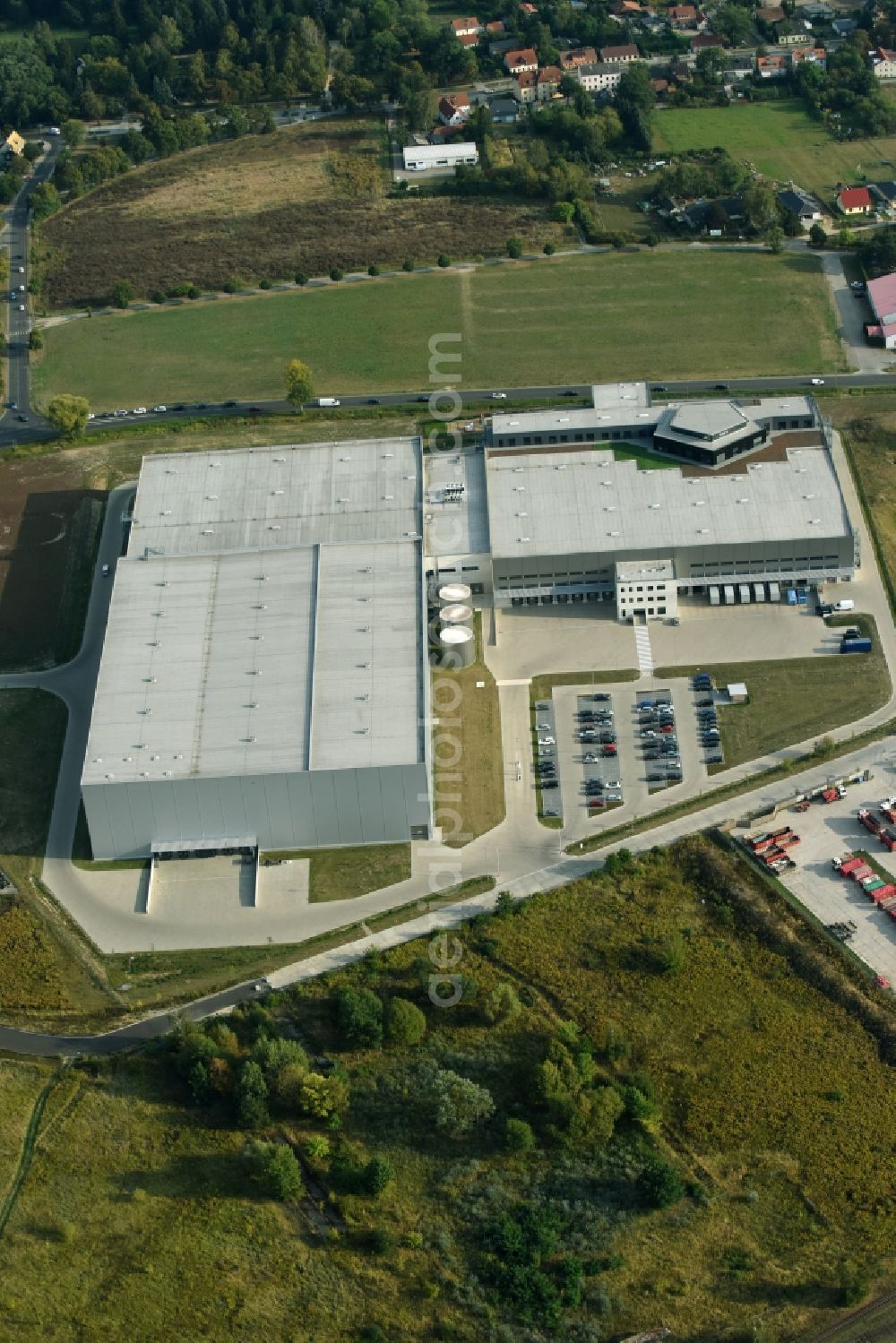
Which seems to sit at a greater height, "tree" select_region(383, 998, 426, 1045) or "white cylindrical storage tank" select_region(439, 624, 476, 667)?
"white cylindrical storage tank" select_region(439, 624, 476, 667)

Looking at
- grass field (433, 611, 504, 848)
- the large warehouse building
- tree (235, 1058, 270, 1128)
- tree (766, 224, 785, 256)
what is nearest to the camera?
tree (235, 1058, 270, 1128)

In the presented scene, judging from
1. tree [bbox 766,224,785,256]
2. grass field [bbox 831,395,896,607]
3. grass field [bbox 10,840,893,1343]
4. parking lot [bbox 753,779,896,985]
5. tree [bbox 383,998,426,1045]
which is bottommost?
grass field [bbox 10,840,893,1343]

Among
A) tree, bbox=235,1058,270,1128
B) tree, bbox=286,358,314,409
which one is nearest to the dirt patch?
tree, bbox=286,358,314,409

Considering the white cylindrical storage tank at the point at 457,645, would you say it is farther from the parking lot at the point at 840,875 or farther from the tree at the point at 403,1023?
the tree at the point at 403,1023

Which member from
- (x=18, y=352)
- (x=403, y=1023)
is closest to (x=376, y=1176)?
(x=403, y=1023)

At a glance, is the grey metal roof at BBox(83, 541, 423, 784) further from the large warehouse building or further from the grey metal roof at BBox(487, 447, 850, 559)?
the grey metal roof at BBox(487, 447, 850, 559)
